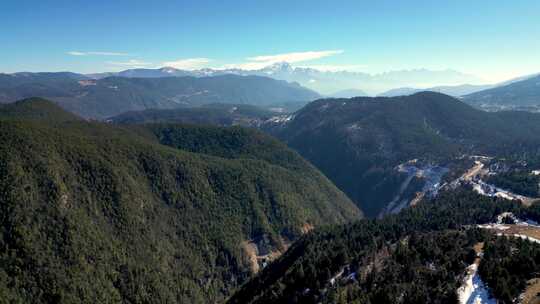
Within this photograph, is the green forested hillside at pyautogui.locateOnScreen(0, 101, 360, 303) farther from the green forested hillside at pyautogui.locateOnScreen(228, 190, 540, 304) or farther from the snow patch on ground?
the snow patch on ground

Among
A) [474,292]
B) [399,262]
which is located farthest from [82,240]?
[474,292]

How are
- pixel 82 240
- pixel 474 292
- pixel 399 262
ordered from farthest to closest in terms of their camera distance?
pixel 82 240, pixel 399 262, pixel 474 292

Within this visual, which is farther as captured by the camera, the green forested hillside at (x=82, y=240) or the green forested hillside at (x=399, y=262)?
the green forested hillside at (x=82, y=240)

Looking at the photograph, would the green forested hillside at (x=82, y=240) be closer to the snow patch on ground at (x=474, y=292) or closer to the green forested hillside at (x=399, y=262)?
the green forested hillside at (x=399, y=262)

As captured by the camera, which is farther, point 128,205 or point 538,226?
point 128,205

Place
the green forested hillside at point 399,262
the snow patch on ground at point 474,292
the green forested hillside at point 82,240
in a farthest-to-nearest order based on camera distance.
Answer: the green forested hillside at point 82,240 → the green forested hillside at point 399,262 → the snow patch on ground at point 474,292

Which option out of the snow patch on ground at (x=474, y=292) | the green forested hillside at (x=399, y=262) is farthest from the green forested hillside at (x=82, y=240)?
the snow patch on ground at (x=474, y=292)

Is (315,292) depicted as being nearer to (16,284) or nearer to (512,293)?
(512,293)

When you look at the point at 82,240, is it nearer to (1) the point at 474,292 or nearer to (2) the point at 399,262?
(2) the point at 399,262

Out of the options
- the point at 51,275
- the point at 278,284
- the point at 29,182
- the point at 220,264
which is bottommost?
the point at 220,264

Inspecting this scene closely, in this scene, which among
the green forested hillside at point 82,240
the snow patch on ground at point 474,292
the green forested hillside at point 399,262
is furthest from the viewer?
the green forested hillside at point 82,240

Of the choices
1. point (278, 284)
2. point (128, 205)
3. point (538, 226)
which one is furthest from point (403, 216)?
point (128, 205)
